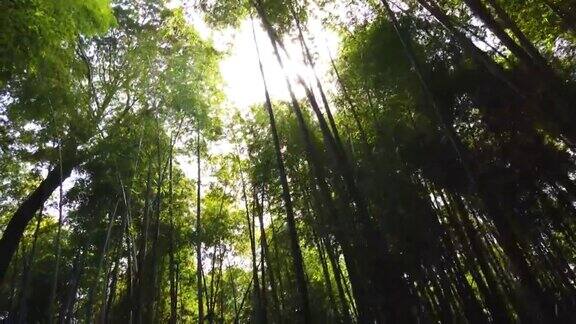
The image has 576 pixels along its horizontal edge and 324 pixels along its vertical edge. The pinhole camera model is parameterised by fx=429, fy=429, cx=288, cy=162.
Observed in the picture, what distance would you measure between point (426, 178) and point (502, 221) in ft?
4.93

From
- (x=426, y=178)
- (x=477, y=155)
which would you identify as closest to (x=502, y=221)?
(x=477, y=155)

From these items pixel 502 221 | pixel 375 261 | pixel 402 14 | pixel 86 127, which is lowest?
pixel 375 261

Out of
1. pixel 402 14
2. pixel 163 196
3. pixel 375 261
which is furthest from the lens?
pixel 163 196

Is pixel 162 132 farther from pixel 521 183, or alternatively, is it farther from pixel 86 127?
pixel 521 183

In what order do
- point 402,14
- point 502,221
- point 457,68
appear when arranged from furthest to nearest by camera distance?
point 402,14 → point 457,68 → point 502,221

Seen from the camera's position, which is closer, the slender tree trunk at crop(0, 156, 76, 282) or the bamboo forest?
the bamboo forest

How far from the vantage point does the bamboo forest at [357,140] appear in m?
5.14

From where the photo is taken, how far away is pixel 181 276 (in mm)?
13938

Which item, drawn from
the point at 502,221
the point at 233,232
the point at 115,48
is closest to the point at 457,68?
the point at 502,221

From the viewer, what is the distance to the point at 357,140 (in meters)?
8.29

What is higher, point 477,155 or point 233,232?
point 233,232

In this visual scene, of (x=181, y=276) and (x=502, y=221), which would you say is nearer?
(x=502, y=221)

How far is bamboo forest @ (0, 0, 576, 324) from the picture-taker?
514 cm

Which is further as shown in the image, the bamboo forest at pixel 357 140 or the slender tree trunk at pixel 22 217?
the slender tree trunk at pixel 22 217
